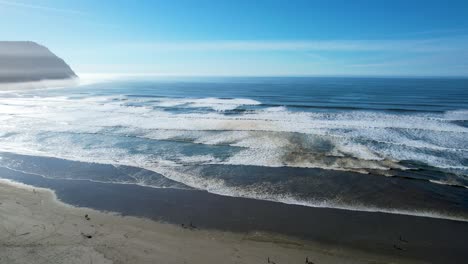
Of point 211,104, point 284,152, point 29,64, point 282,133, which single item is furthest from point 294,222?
point 29,64

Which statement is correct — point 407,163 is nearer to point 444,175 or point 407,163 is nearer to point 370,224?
point 444,175

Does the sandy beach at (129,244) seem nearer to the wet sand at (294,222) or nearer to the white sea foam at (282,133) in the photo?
the wet sand at (294,222)

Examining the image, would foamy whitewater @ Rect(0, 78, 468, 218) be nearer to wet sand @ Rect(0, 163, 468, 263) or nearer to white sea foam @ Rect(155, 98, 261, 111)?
wet sand @ Rect(0, 163, 468, 263)

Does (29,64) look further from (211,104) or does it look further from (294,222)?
(294,222)

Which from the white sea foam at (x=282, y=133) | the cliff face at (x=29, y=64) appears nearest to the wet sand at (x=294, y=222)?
the white sea foam at (x=282, y=133)

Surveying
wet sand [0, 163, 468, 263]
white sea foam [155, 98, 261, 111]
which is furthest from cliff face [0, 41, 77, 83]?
wet sand [0, 163, 468, 263]

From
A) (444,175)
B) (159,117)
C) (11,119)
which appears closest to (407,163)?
(444,175)
